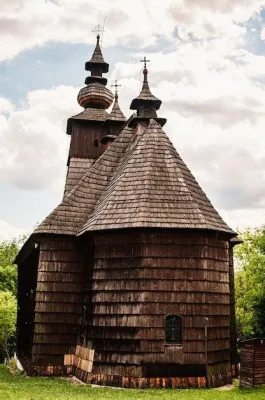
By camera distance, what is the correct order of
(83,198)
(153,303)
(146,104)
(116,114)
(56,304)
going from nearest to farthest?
(153,303) < (56,304) < (83,198) < (146,104) < (116,114)

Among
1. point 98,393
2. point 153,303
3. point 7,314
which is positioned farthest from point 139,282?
point 7,314

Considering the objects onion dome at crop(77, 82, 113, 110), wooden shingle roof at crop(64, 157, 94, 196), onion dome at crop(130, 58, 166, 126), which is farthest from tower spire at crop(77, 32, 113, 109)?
onion dome at crop(130, 58, 166, 126)

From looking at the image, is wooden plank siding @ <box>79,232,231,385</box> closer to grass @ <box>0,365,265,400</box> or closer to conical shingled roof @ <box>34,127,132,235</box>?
grass @ <box>0,365,265,400</box>

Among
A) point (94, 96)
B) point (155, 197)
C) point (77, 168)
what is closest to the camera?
point (155, 197)

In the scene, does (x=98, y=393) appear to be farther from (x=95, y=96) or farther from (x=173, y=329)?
(x=95, y=96)

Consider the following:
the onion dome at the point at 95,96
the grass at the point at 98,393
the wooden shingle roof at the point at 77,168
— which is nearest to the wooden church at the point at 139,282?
the grass at the point at 98,393

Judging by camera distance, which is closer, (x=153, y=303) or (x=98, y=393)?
(x=98, y=393)

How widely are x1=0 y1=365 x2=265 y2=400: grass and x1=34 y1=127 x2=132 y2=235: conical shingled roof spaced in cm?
529

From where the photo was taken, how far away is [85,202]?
60.4ft

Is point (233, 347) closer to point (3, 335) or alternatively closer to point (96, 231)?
point (96, 231)

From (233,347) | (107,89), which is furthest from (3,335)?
(233,347)

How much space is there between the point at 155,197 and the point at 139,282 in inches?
114

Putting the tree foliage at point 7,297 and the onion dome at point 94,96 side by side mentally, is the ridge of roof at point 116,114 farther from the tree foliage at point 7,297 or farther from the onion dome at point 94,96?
the tree foliage at point 7,297

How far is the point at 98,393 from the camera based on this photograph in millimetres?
13273
